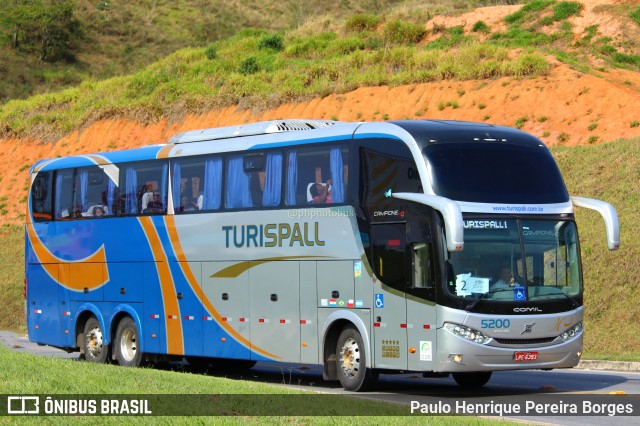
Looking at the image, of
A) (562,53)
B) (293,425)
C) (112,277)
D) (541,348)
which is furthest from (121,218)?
(562,53)

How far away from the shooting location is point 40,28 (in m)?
82.2

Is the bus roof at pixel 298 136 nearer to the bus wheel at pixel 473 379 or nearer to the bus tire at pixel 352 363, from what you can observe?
the bus tire at pixel 352 363

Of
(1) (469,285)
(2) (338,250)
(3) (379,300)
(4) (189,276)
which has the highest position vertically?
(2) (338,250)

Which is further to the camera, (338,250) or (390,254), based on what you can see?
(338,250)

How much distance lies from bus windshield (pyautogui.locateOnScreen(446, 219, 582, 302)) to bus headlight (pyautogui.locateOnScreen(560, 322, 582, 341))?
476 mm

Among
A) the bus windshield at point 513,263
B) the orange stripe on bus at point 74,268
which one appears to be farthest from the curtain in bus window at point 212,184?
the bus windshield at point 513,263

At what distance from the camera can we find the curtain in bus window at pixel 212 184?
19656mm

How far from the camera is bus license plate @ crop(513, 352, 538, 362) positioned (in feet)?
51.1

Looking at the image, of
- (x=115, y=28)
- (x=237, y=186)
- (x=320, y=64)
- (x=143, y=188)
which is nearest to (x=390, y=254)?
(x=237, y=186)

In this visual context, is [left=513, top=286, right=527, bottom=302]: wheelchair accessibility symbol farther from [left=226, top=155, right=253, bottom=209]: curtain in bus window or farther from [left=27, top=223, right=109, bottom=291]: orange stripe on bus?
[left=27, top=223, right=109, bottom=291]: orange stripe on bus

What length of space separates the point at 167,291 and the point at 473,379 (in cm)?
644

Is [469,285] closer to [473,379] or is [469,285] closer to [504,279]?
[504,279]

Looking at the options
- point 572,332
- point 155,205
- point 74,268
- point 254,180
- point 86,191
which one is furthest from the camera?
point 74,268

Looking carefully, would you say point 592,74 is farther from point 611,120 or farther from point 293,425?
point 293,425
